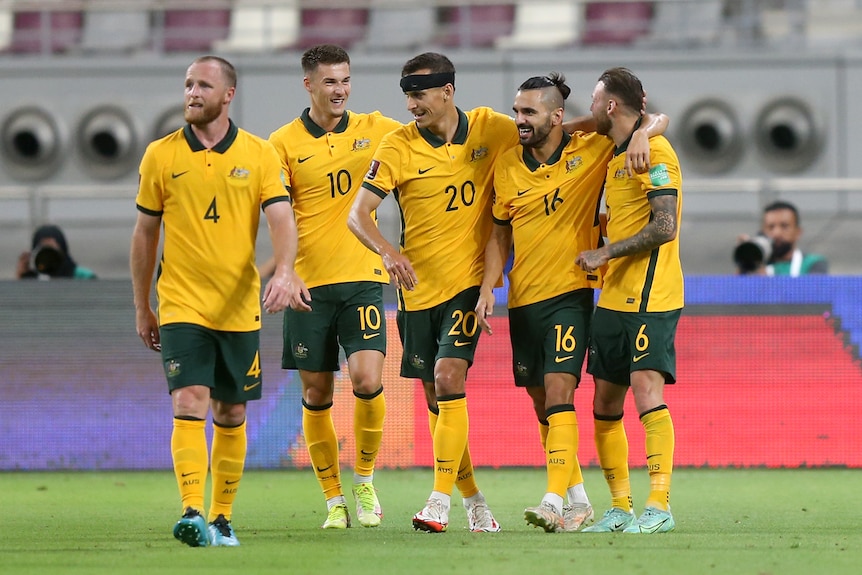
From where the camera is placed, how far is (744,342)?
37.2 ft

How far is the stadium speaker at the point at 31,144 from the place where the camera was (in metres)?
17.2

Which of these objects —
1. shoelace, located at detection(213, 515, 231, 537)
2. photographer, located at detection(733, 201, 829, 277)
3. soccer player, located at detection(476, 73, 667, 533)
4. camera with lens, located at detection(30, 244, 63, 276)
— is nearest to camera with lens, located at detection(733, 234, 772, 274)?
photographer, located at detection(733, 201, 829, 277)

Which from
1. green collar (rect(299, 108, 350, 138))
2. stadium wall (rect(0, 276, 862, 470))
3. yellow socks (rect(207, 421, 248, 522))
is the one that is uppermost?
green collar (rect(299, 108, 350, 138))

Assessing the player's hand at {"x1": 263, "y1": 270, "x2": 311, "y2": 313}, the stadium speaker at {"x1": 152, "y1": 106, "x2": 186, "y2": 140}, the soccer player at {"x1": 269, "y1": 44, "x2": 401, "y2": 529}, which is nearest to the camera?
the player's hand at {"x1": 263, "y1": 270, "x2": 311, "y2": 313}

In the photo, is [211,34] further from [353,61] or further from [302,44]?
[353,61]

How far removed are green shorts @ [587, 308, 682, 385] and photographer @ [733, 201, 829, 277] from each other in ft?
15.0

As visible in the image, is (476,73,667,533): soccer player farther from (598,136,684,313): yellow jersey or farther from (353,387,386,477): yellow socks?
(353,387,386,477): yellow socks

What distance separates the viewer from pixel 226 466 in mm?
7004

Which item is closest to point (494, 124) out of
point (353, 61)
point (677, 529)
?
point (677, 529)

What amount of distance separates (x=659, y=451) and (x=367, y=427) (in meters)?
1.66

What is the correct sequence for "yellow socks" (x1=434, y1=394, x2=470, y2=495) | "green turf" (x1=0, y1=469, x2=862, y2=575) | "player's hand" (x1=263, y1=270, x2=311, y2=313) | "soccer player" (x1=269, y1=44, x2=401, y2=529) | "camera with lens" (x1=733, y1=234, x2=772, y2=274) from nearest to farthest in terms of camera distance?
"green turf" (x1=0, y1=469, x2=862, y2=575)
"player's hand" (x1=263, y1=270, x2=311, y2=313)
"yellow socks" (x1=434, y1=394, x2=470, y2=495)
"soccer player" (x1=269, y1=44, x2=401, y2=529)
"camera with lens" (x1=733, y1=234, x2=772, y2=274)

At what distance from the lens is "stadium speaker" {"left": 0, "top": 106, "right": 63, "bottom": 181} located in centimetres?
1717

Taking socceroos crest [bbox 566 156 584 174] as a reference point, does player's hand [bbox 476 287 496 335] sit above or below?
below

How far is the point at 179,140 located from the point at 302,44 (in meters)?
11.2
